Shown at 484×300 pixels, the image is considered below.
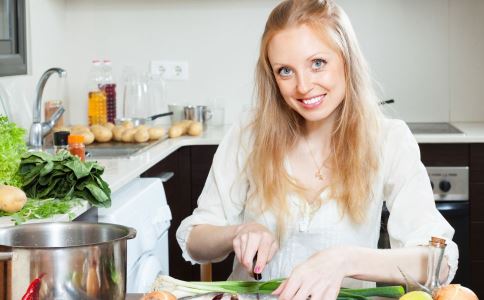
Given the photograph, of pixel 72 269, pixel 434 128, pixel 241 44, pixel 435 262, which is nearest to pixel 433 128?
pixel 434 128

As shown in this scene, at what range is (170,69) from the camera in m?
4.20

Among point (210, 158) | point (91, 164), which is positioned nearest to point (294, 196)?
point (91, 164)

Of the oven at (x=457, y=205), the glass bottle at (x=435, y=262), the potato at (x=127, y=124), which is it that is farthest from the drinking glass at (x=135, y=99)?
the glass bottle at (x=435, y=262)

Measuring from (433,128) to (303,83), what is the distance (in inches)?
89.2

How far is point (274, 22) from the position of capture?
1.84 meters

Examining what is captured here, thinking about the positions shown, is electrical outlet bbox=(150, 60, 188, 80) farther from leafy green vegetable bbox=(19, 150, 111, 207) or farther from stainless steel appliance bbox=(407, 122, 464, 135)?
leafy green vegetable bbox=(19, 150, 111, 207)

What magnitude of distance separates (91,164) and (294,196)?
58cm

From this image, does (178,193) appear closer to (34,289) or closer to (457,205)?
(457,205)

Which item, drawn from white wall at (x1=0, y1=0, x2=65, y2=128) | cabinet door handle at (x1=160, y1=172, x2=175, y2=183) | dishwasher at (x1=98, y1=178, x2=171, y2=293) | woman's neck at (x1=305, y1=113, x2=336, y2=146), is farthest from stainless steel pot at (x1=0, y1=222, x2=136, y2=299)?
cabinet door handle at (x1=160, y1=172, x2=175, y2=183)

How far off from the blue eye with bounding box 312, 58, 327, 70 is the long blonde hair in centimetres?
7

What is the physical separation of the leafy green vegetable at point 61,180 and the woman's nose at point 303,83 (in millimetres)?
683

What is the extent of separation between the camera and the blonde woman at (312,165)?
181 cm

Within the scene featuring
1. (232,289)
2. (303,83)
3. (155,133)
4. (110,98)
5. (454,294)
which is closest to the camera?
(454,294)

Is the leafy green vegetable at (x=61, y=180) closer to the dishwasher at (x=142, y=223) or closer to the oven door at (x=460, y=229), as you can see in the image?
the dishwasher at (x=142, y=223)
